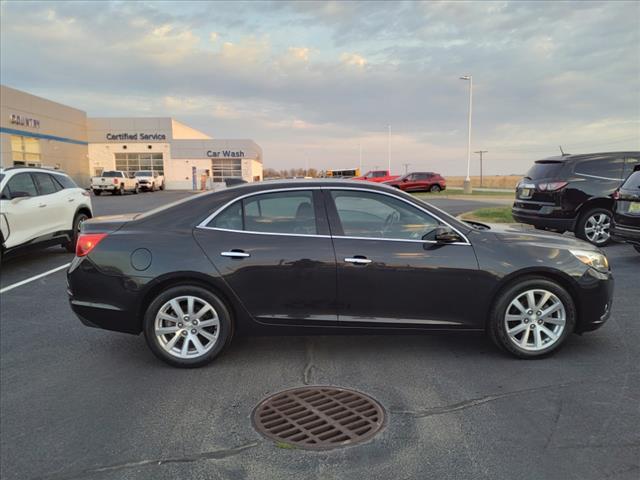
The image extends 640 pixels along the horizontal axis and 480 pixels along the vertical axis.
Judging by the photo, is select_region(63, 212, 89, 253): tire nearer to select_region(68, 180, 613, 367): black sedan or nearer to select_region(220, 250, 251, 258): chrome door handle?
select_region(68, 180, 613, 367): black sedan

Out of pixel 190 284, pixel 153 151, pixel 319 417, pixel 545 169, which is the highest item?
pixel 153 151

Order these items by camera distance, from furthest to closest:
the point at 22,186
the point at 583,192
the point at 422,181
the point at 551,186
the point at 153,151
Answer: the point at 153,151 < the point at 422,181 < the point at 551,186 < the point at 583,192 < the point at 22,186

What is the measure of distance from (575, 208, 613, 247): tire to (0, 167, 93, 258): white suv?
10001 millimetres

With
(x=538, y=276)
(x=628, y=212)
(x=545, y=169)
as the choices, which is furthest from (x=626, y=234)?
(x=538, y=276)

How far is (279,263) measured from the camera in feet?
13.9

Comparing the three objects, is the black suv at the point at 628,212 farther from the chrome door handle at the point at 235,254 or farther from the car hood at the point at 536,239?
the chrome door handle at the point at 235,254

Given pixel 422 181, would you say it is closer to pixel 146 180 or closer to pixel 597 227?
pixel 146 180

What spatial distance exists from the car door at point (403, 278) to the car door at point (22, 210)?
6.49 m

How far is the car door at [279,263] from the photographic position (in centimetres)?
422

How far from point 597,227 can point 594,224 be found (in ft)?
0.28

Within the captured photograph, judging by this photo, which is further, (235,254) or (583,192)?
(583,192)

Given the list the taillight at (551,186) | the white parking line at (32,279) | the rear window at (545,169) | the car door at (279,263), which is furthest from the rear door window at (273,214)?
the rear window at (545,169)

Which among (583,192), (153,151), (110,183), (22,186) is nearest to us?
(22,186)

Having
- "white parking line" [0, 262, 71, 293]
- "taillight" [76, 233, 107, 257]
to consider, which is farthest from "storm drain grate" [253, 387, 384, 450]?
"white parking line" [0, 262, 71, 293]
